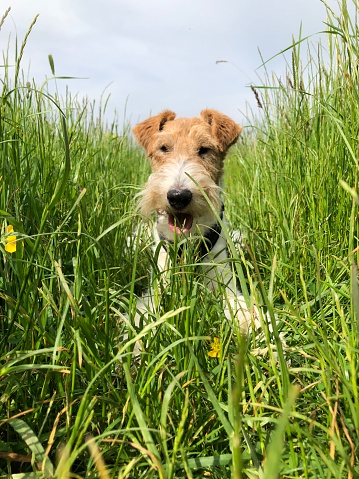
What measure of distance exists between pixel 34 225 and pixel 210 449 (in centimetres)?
108

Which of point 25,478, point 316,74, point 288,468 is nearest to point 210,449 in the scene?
point 288,468

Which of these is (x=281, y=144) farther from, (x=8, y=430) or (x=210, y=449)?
(x=8, y=430)

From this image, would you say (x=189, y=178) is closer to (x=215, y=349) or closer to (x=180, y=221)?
(x=180, y=221)

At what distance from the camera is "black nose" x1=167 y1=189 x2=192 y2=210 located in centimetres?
280

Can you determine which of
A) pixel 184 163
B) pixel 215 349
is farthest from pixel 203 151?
pixel 215 349

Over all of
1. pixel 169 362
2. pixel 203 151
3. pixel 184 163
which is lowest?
pixel 169 362

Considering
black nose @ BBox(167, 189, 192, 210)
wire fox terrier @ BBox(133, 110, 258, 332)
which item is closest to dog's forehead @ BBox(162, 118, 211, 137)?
wire fox terrier @ BBox(133, 110, 258, 332)

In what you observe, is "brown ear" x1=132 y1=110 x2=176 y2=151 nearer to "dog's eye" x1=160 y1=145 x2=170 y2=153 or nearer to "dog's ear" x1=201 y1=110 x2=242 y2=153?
"dog's eye" x1=160 y1=145 x2=170 y2=153

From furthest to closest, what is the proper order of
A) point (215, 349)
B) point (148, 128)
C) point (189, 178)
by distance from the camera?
point (148, 128), point (189, 178), point (215, 349)

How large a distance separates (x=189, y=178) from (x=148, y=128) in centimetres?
121

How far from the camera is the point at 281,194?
9.25 ft

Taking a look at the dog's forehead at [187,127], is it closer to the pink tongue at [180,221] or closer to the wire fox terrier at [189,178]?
the wire fox terrier at [189,178]

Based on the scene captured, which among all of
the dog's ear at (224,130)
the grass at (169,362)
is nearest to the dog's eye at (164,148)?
the dog's ear at (224,130)

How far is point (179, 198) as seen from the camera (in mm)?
2816
